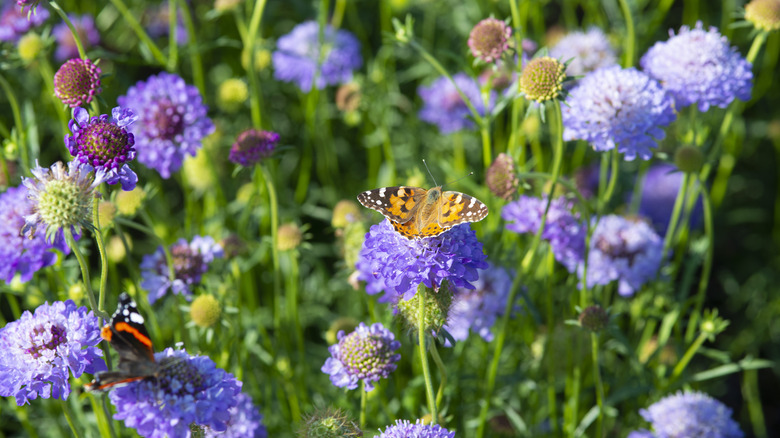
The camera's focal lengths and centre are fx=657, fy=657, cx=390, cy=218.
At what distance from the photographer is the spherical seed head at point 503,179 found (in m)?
2.64

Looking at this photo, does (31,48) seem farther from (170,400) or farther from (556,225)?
(556,225)

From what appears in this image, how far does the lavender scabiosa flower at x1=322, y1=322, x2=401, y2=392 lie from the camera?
2262 millimetres

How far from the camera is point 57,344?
2.04 metres

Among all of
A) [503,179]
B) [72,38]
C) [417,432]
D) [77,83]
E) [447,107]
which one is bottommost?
[417,432]

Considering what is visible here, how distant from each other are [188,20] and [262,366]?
193 centimetres

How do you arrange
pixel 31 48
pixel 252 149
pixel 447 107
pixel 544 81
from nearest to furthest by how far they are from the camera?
pixel 544 81, pixel 252 149, pixel 31 48, pixel 447 107

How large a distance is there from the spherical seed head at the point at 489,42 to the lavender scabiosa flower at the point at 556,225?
65cm

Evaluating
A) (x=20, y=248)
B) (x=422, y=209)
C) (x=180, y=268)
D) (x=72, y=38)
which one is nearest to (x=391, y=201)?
(x=422, y=209)

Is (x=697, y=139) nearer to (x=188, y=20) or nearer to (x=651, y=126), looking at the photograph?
(x=651, y=126)

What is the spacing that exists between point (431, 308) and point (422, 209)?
343 mm

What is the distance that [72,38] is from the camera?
469 centimetres

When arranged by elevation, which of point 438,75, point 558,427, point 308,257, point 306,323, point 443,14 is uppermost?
point 443,14

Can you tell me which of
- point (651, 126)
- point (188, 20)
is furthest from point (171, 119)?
point (651, 126)

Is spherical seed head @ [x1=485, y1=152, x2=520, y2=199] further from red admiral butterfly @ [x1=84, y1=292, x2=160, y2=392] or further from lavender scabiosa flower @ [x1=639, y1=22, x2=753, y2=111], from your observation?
red admiral butterfly @ [x1=84, y1=292, x2=160, y2=392]
